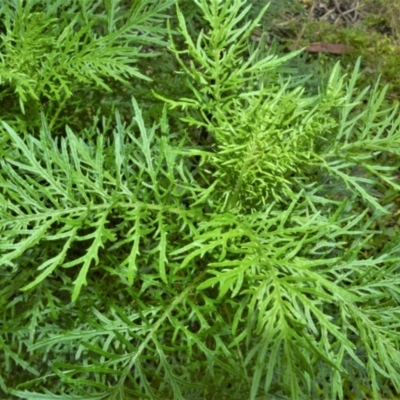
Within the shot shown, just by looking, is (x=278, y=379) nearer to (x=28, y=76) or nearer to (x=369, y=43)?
(x=28, y=76)

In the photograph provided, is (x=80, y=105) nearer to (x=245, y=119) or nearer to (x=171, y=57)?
(x=171, y=57)

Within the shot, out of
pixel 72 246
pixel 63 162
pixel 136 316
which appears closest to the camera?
pixel 63 162

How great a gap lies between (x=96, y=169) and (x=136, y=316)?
287mm

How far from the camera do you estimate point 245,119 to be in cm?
103

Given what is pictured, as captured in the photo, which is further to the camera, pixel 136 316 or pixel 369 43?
pixel 369 43

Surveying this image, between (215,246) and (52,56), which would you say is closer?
(215,246)

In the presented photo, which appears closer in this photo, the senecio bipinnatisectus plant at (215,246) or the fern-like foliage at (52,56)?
the senecio bipinnatisectus plant at (215,246)

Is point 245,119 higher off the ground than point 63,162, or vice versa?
point 245,119

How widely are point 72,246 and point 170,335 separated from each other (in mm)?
278

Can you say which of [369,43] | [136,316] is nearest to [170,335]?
[136,316]

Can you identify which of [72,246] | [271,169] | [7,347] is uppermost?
[271,169]

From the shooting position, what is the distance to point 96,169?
101 cm

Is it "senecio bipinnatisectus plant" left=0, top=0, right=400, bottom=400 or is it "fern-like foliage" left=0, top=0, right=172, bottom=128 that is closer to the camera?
"senecio bipinnatisectus plant" left=0, top=0, right=400, bottom=400

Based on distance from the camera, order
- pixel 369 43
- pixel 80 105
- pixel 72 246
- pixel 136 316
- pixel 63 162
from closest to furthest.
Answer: pixel 63 162 → pixel 136 316 → pixel 72 246 → pixel 80 105 → pixel 369 43
